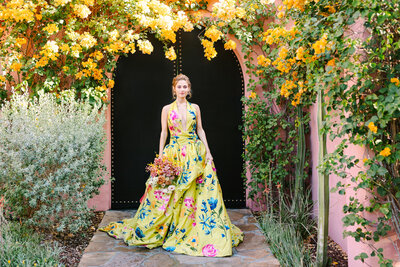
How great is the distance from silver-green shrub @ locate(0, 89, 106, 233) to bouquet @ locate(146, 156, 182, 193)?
0.74 metres

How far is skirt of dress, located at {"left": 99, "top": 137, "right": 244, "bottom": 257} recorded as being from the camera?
3908 mm

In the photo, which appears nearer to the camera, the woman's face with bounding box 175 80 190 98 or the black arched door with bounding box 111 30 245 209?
the woman's face with bounding box 175 80 190 98

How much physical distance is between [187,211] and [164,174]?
1.57ft

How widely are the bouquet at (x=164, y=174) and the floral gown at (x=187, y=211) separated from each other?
0.28ft

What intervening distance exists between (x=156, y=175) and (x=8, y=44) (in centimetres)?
255

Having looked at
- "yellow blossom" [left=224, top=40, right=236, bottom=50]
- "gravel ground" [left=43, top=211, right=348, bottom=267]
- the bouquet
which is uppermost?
"yellow blossom" [left=224, top=40, right=236, bottom=50]

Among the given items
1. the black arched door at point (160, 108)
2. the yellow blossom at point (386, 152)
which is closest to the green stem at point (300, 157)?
the black arched door at point (160, 108)

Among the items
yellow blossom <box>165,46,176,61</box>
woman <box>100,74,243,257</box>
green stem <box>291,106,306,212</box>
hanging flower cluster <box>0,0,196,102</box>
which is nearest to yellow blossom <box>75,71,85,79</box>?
hanging flower cluster <box>0,0,196,102</box>

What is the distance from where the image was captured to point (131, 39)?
499 cm

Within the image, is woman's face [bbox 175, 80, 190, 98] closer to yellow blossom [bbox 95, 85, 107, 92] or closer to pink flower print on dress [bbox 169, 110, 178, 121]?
pink flower print on dress [bbox 169, 110, 178, 121]

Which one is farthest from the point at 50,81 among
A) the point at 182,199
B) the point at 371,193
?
the point at 371,193

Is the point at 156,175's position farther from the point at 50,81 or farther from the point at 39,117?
the point at 50,81

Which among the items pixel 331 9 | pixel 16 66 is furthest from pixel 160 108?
pixel 331 9

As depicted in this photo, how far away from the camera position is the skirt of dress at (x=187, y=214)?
3.91 metres
